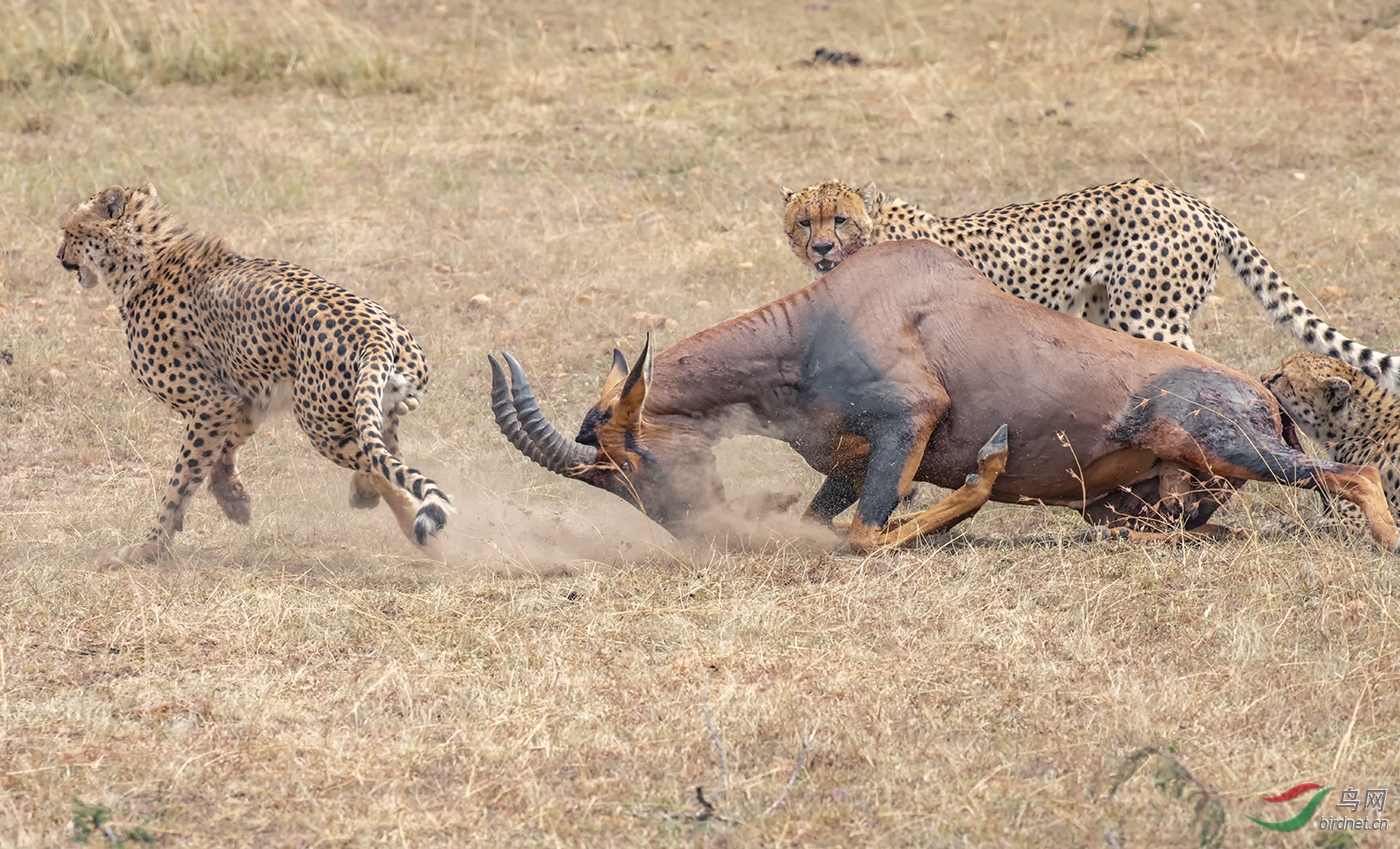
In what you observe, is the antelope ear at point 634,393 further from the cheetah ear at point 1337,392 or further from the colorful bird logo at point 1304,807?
the cheetah ear at point 1337,392

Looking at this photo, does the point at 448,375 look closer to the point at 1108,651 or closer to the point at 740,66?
the point at 1108,651

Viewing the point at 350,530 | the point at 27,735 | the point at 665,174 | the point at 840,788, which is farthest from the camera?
the point at 665,174

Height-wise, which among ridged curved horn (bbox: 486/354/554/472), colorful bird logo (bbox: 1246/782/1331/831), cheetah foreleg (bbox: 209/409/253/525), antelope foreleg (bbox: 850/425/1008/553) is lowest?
cheetah foreleg (bbox: 209/409/253/525)

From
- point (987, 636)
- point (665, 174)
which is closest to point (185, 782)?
point (987, 636)

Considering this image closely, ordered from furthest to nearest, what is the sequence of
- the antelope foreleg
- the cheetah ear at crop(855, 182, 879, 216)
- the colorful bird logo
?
the cheetah ear at crop(855, 182, 879, 216) → the antelope foreleg → the colorful bird logo

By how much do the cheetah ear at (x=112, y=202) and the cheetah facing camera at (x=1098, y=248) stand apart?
2947 mm

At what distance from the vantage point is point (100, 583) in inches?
221

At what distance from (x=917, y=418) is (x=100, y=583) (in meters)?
2.97

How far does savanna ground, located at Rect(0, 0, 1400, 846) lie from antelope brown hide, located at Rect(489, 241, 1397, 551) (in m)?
0.25

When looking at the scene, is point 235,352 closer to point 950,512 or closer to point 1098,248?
point 950,512

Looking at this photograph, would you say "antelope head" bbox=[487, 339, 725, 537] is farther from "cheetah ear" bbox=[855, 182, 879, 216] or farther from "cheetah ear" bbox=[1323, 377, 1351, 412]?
"cheetah ear" bbox=[1323, 377, 1351, 412]

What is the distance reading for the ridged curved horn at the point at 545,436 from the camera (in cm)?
554

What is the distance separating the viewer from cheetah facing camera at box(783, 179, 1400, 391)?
6.93 metres

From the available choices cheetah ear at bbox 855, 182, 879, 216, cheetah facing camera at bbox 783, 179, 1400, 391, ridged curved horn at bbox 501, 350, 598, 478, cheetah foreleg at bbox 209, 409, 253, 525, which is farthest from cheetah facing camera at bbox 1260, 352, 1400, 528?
cheetah foreleg at bbox 209, 409, 253, 525
